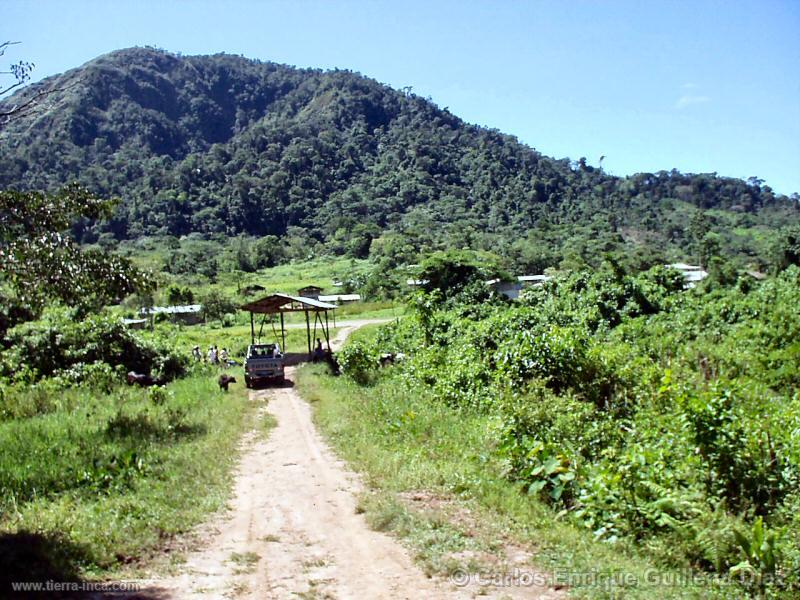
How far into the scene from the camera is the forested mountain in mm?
118062

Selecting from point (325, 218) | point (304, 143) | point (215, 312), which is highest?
point (304, 143)

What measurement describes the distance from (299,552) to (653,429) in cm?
582

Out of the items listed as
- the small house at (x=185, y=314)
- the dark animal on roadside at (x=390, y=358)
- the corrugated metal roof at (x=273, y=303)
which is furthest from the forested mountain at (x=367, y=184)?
the dark animal on roadside at (x=390, y=358)

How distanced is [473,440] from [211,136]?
204 metres

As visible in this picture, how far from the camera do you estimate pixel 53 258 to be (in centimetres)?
1205

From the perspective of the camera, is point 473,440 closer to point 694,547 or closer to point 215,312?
point 694,547

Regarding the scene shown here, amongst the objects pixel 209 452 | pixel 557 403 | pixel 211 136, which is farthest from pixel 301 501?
pixel 211 136

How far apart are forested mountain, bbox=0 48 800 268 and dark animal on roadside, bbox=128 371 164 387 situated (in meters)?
65.7

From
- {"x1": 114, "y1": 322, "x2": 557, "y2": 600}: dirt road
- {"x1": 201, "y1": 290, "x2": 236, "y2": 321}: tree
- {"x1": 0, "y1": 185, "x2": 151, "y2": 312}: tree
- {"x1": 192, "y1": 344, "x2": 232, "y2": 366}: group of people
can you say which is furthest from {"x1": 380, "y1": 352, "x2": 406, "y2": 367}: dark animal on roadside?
{"x1": 201, "y1": 290, "x2": 236, "y2": 321}: tree

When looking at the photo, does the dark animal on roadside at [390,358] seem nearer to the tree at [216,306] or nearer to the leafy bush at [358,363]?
the leafy bush at [358,363]

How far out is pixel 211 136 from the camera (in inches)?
7840

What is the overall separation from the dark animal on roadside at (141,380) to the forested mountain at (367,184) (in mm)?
65721

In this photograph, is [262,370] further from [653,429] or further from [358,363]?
[653,429]

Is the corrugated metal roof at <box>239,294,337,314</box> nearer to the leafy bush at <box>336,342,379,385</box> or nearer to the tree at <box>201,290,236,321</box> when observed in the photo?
the leafy bush at <box>336,342,379,385</box>
